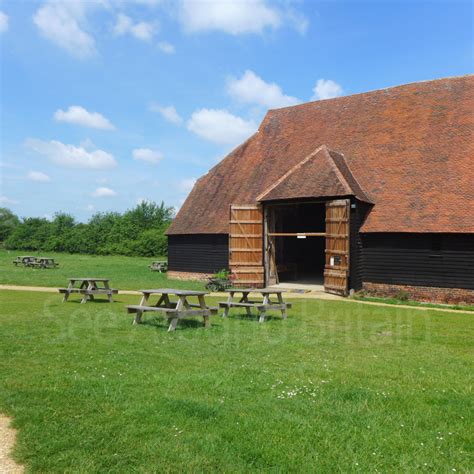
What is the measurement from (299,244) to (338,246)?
8824 mm

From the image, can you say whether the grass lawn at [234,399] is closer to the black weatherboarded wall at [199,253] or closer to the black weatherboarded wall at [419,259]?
the black weatherboarded wall at [419,259]

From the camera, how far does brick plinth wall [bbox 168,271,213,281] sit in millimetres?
25334

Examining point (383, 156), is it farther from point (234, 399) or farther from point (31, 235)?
point (31, 235)

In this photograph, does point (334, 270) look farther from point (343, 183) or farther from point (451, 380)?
point (451, 380)

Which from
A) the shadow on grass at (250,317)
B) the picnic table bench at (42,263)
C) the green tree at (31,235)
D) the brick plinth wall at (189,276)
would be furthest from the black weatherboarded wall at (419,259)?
the green tree at (31,235)

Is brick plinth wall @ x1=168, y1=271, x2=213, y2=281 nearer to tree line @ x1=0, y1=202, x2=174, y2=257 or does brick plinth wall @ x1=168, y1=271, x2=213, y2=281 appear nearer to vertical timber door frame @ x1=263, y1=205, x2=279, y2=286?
vertical timber door frame @ x1=263, y1=205, x2=279, y2=286

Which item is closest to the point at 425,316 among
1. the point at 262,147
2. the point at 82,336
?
the point at 82,336

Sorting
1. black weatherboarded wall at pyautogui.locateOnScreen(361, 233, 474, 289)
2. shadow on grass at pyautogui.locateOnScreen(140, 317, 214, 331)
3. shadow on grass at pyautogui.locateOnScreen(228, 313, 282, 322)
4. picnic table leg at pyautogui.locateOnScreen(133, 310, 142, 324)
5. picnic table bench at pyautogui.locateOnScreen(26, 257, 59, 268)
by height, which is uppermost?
black weatherboarded wall at pyautogui.locateOnScreen(361, 233, 474, 289)

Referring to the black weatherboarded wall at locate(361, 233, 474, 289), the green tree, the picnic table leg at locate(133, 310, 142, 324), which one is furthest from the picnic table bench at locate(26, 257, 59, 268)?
the green tree

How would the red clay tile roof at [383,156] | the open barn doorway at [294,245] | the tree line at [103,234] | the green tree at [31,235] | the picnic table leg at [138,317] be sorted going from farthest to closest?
the green tree at [31,235], the tree line at [103,234], the open barn doorway at [294,245], the red clay tile roof at [383,156], the picnic table leg at [138,317]

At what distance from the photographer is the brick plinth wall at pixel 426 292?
17875 mm

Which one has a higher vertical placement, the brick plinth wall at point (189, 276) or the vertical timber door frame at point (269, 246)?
the vertical timber door frame at point (269, 246)

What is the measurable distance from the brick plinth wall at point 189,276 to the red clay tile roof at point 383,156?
89.8 inches

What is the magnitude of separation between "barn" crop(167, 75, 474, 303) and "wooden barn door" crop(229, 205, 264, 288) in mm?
45
